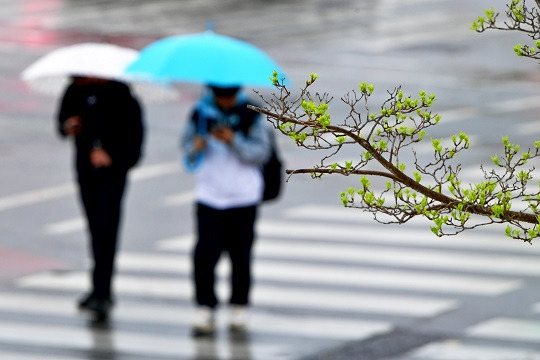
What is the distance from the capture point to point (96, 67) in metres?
11.2

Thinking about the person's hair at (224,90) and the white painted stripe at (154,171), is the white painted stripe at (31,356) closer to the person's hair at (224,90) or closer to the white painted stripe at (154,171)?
the person's hair at (224,90)

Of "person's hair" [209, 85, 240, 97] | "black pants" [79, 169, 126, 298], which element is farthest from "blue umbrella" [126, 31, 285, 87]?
"black pants" [79, 169, 126, 298]

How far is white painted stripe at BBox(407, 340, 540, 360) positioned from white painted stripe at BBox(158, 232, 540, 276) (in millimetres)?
2222

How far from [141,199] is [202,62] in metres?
4.58

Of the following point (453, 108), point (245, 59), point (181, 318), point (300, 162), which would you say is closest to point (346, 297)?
point (181, 318)

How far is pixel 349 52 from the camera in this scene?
27.2 m

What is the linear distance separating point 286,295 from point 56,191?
14.3 ft

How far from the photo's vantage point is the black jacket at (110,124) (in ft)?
37.2

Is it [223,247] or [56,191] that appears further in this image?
[56,191]

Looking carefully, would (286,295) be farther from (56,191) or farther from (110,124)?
(56,191)

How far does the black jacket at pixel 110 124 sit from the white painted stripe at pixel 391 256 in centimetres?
215

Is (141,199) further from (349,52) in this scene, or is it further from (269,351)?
(349,52)

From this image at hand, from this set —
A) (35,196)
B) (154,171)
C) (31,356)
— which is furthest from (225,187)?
(154,171)

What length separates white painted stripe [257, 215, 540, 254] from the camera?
44.3 ft
